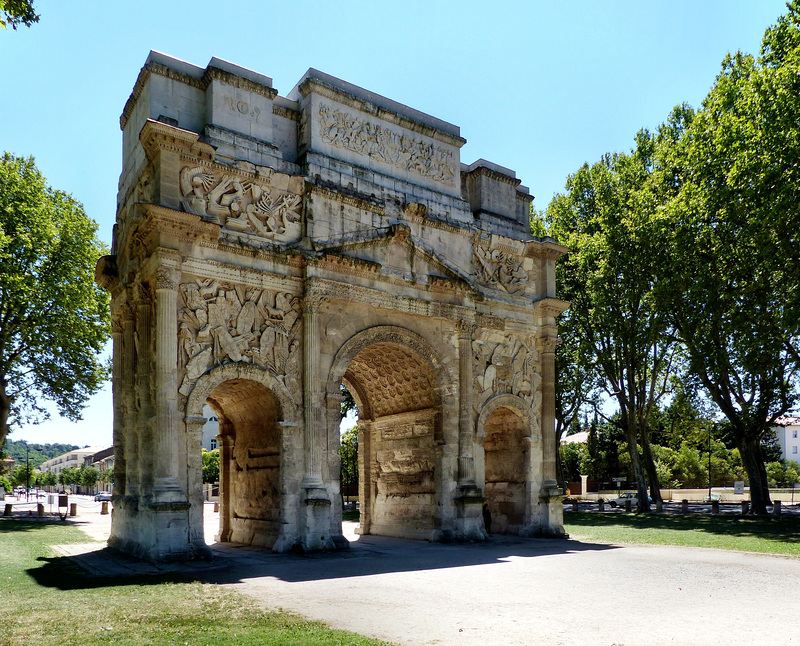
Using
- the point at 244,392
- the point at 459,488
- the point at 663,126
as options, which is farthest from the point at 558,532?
the point at 663,126

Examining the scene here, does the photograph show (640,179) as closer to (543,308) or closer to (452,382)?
(543,308)

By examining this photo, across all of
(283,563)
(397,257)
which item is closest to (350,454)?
(397,257)

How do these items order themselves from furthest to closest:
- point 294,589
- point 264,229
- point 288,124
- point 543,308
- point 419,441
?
1. point 543,308
2. point 419,441
3. point 288,124
4. point 264,229
5. point 294,589

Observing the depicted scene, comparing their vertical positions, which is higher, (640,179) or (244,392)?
(640,179)

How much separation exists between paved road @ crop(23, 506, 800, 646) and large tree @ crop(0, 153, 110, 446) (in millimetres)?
14335

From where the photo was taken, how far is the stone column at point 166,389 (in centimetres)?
1408

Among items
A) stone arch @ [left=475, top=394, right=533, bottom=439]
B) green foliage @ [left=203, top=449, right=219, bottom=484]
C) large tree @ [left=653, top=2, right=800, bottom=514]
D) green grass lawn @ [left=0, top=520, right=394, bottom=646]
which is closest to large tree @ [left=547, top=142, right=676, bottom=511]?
large tree @ [left=653, top=2, right=800, bottom=514]

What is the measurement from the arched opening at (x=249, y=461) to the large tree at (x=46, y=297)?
12909 mm

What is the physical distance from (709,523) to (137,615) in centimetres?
2310

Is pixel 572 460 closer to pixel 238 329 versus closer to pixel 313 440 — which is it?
pixel 313 440

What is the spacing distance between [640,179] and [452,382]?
55.4 feet

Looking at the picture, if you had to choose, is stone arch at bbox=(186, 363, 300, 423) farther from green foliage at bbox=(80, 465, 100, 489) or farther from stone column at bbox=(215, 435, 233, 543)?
green foliage at bbox=(80, 465, 100, 489)

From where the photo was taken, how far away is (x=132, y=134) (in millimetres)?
17547

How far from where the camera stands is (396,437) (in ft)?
69.0
